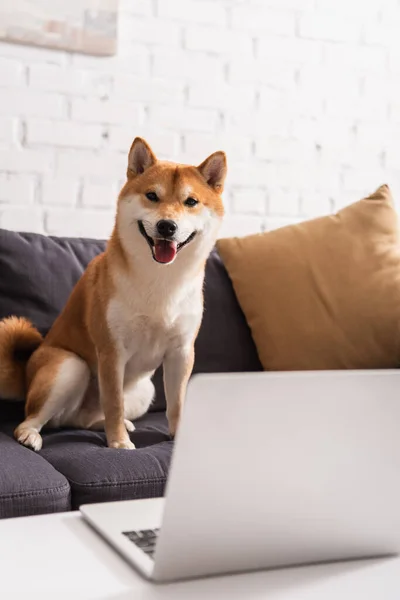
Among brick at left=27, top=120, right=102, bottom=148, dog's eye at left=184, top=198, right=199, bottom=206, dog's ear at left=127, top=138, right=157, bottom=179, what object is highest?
brick at left=27, top=120, right=102, bottom=148

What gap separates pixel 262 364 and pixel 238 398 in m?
1.50

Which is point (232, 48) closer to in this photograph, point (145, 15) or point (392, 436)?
point (145, 15)

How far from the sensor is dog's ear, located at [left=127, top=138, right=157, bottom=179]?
6.13ft

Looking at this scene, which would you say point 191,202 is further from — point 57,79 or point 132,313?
point 57,79

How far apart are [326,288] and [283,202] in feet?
2.39

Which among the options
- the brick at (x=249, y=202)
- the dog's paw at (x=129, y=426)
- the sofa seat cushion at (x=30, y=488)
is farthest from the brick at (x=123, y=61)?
the sofa seat cushion at (x=30, y=488)

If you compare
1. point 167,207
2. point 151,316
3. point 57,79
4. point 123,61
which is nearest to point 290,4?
point 123,61

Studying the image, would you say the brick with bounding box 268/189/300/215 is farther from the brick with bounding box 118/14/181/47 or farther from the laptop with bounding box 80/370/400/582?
the laptop with bounding box 80/370/400/582

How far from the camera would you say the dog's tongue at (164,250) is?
179 centimetres

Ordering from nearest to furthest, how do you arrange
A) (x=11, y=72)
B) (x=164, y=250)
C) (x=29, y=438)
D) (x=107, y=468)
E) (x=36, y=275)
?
(x=107, y=468)
(x=29, y=438)
(x=164, y=250)
(x=36, y=275)
(x=11, y=72)

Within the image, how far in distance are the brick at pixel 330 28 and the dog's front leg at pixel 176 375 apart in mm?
1436

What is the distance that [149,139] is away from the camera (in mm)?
2574

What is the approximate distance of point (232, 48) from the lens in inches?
106

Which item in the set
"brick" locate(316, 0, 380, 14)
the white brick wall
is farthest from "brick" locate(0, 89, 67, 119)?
"brick" locate(316, 0, 380, 14)
